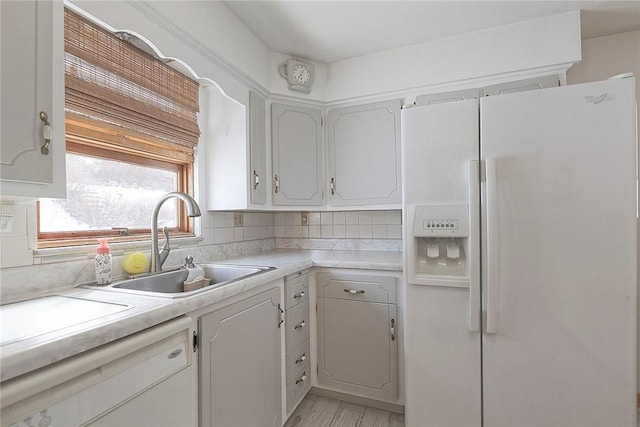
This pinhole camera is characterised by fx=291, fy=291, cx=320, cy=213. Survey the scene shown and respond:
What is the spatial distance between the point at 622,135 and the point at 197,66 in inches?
74.4

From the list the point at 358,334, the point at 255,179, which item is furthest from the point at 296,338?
the point at 255,179

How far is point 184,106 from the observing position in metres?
1.73

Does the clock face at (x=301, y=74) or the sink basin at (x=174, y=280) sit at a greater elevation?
the clock face at (x=301, y=74)

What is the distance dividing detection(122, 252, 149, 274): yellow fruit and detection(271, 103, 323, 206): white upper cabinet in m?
0.91

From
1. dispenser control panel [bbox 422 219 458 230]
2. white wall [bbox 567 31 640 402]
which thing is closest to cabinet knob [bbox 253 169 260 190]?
dispenser control panel [bbox 422 219 458 230]

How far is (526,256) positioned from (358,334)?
0.99m

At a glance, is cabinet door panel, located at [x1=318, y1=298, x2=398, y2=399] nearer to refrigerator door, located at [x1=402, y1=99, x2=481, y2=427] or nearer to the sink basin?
refrigerator door, located at [x1=402, y1=99, x2=481, y2=427]

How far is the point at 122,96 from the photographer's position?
1.35 m

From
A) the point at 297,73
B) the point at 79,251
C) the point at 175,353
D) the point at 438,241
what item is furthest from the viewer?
the point at 297,73

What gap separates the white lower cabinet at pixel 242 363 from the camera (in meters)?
1.05

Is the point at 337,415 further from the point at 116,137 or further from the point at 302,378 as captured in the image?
the point at 116,137

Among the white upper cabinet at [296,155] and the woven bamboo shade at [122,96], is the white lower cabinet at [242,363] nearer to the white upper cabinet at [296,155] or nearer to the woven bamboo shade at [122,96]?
the white upper cabinet at [296,155]

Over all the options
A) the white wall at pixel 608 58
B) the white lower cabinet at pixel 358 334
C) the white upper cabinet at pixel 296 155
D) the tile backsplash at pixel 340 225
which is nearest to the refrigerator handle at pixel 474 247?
the white lower cabinet at pixel 358 334

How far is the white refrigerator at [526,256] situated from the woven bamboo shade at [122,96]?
4.23ft
